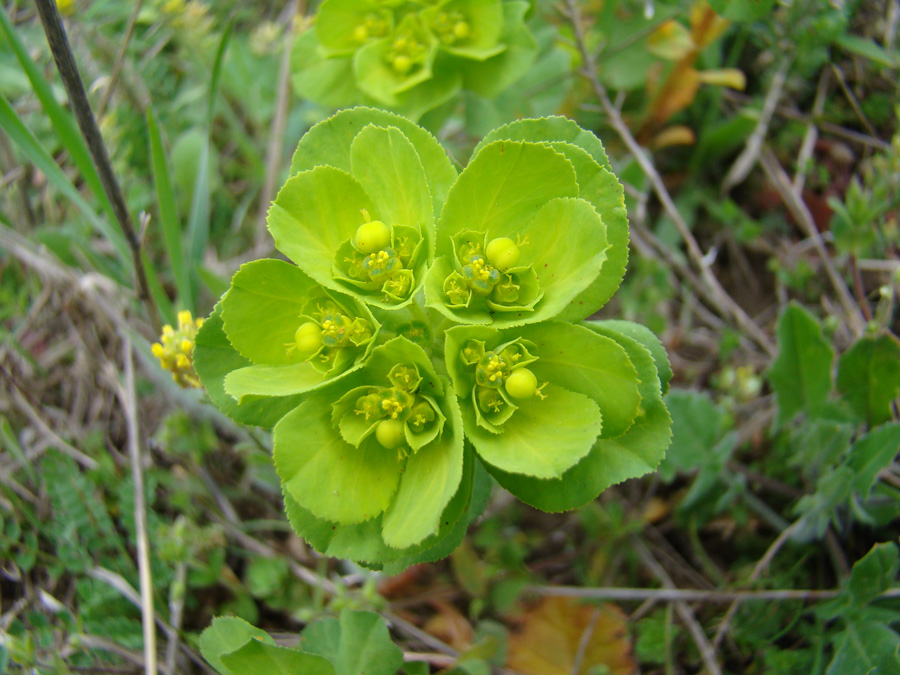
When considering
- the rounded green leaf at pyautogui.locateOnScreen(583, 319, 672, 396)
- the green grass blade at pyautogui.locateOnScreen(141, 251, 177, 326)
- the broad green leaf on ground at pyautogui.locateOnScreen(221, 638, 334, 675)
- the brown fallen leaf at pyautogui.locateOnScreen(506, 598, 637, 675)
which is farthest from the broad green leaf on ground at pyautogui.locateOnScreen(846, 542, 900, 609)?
the green grass blade at pyautogui.locateOnScreen(141, 251, 177, 326)

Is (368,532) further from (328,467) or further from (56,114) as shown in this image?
(56,114)

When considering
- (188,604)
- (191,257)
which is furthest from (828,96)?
(188,604)

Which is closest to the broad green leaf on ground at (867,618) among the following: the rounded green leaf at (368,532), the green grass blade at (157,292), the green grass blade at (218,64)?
the rounded green leaf at (368,532)

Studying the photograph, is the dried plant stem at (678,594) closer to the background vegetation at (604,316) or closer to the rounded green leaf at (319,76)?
the background vegetation at (604,316)

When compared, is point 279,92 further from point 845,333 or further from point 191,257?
point 845,333

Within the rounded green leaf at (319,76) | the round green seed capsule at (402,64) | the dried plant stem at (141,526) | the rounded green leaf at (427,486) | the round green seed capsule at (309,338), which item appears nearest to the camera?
the rounded green leaf at (427,486)

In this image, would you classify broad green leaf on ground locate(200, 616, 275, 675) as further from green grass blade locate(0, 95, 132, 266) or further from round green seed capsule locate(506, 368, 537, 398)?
green grass blade locate(0, 95, 132, 266)
